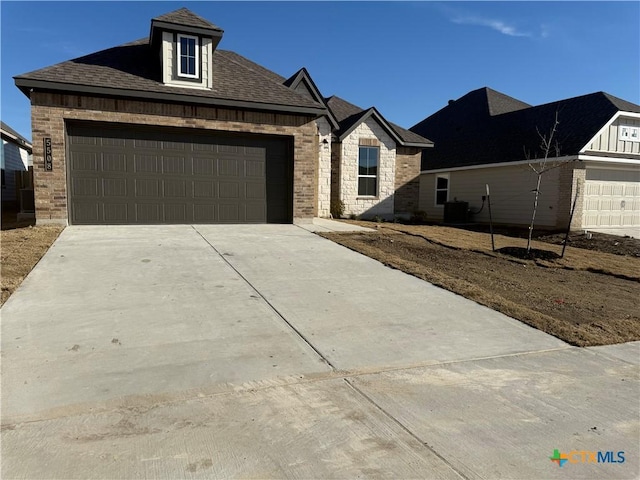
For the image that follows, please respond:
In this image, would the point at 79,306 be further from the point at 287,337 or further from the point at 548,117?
the point at 548,117

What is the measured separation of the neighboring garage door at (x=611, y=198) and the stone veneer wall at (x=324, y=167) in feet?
33.6

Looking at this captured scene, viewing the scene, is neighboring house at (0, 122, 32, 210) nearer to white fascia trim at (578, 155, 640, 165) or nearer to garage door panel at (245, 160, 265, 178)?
garage door panel at (245, 160, 265, 178)

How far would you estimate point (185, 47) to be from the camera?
1307cm

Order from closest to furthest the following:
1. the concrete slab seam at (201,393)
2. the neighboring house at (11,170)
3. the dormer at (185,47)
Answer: the concrete slab seam at (201,393) < the dormer at (185,47) < the neighboring house at (11,170)

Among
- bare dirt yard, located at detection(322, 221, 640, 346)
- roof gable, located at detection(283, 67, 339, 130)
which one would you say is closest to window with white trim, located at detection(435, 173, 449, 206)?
roof gable, located at detection(283, 67, 339, 130)

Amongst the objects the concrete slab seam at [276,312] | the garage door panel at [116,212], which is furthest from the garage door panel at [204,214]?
the concrete slab seam at [276,312]

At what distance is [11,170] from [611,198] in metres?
29.2

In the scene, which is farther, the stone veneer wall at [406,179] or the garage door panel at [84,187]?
the stone veneer wall at [406,179]

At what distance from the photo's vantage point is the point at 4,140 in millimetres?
22844

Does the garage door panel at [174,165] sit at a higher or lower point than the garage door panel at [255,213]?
higher

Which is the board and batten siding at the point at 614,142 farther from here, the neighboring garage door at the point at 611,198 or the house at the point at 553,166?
the neighboring garage door at the point at 611,198

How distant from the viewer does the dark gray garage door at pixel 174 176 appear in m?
12.2

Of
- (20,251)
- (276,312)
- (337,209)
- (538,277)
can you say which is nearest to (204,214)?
(20,251)

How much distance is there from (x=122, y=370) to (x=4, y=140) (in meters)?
24.3
